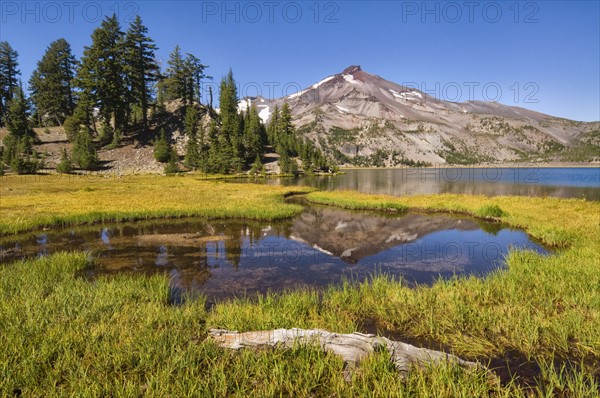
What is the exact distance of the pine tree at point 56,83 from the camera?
85.0 metres

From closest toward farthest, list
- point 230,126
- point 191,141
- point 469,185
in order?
1. point 469,185
2. point 191,141
3. point 230,126

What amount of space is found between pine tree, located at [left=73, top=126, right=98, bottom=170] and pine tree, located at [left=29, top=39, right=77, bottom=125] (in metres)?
24.6

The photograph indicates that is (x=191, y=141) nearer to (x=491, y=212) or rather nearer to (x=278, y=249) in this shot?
(x=278, y=249)

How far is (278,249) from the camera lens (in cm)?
→ 1872

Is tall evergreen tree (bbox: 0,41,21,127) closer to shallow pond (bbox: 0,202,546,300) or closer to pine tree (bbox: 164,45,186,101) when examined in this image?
pine tree (bbox: 164,45,186,101)

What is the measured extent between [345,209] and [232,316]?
27314 millimetres

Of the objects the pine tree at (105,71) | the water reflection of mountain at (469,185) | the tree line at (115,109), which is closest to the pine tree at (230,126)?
the tree line at (115,109)

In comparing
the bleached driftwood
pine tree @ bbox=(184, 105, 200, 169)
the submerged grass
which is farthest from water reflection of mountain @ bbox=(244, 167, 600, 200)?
the bleached driftwood

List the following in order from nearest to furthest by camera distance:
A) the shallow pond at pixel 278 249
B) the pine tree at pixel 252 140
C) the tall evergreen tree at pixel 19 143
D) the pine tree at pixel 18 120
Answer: the shallow pond at pixel 278 249
the tall evergreen tree at pixel 19 143
the pine tree at pixel 18 120
the pine tree at pixel 252 140

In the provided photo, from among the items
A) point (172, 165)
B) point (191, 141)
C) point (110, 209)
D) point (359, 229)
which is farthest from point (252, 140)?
point (359, 229)

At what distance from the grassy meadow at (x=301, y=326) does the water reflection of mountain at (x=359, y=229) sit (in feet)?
25.1

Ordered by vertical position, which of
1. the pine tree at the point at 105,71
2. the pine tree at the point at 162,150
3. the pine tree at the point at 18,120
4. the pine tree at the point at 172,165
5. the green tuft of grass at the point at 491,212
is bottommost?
the green tuft of grass at the point at 491,212

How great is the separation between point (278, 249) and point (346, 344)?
41.9 feet

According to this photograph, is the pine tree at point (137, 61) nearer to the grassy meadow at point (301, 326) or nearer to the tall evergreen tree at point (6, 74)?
the tall evergreen tree at point (6, 74)
